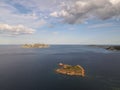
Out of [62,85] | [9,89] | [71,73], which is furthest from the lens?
[71,73]

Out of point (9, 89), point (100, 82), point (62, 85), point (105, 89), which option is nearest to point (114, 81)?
point (100, 82)

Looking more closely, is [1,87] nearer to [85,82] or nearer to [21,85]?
[21,85]

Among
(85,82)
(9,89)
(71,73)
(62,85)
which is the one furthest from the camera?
(71,73)

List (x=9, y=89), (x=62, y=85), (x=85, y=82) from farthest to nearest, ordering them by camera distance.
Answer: (x=85, y=82) < (x=62, y=85) < (x=9, y=89)

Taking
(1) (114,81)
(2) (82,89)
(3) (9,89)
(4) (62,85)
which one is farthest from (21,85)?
(1) (114,81)

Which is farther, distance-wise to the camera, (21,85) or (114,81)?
(114,81)

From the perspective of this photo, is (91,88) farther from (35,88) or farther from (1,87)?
(1,87)

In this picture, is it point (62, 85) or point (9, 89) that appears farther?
point (62, 85)

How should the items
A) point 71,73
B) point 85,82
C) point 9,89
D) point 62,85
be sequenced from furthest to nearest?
point 71,73 < point 85,82 < point 62,85 < point 9,89
